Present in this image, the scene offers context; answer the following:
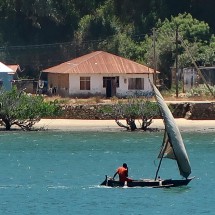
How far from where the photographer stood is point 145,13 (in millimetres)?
101125

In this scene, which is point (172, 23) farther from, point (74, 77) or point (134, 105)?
point (134, 105)

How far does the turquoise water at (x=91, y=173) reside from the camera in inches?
1858

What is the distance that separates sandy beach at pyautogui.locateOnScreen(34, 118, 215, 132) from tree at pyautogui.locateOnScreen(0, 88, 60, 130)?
196 centimetres

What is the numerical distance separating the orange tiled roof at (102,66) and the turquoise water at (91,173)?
451 inches

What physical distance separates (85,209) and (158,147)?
888 inches

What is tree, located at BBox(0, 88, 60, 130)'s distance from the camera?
71.9 metres

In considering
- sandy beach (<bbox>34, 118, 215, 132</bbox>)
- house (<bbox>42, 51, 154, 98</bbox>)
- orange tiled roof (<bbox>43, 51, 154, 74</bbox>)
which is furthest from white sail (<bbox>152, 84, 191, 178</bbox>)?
house (<bbox>42, 51, 154, 98</bbox>)

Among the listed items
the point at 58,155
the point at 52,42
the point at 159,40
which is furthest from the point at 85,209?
the point at 52,42

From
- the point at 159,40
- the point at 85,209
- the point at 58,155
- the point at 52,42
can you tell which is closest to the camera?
the point at 85,209

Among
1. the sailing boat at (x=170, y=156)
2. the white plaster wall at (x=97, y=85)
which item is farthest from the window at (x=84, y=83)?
the sailing boat at (x=170, y=156)

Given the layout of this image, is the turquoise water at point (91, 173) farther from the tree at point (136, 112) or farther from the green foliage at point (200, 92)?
the green foliage at point (200, 92)

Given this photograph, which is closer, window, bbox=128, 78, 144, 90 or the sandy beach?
the sandy beach

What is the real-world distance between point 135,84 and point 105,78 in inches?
82.4

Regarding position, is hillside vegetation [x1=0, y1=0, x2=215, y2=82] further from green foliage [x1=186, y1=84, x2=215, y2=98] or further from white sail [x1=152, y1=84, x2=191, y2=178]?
white sail [x1=152, y1=84, x2=191, y2=178]
